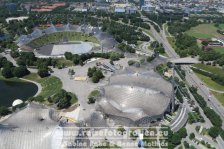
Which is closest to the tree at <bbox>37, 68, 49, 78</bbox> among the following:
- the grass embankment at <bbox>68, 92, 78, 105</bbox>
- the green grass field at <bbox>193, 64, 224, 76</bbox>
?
the grass embankment at <bbox>68, 92, 78, 105</bbox>

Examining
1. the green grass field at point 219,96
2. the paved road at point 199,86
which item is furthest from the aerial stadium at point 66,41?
the green grass field at point 219,96

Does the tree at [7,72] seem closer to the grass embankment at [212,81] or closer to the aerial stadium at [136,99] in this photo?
the aerial stadium at [136,99]

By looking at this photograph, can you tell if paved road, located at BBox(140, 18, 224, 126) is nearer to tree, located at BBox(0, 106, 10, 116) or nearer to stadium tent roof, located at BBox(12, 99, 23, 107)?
stadium tent roof, located at BBox(12, 99, 23, 107)

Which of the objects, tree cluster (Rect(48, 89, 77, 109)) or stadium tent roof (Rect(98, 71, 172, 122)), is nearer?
stadium tent roof (Rect(98, 71, 172, 122))

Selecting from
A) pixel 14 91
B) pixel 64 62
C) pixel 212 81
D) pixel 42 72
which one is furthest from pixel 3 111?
pixel 212 81

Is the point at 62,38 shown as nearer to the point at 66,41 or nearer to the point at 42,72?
the point at 66,41

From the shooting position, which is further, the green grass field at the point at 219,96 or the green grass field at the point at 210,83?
the green grass field at the point at 210,83
